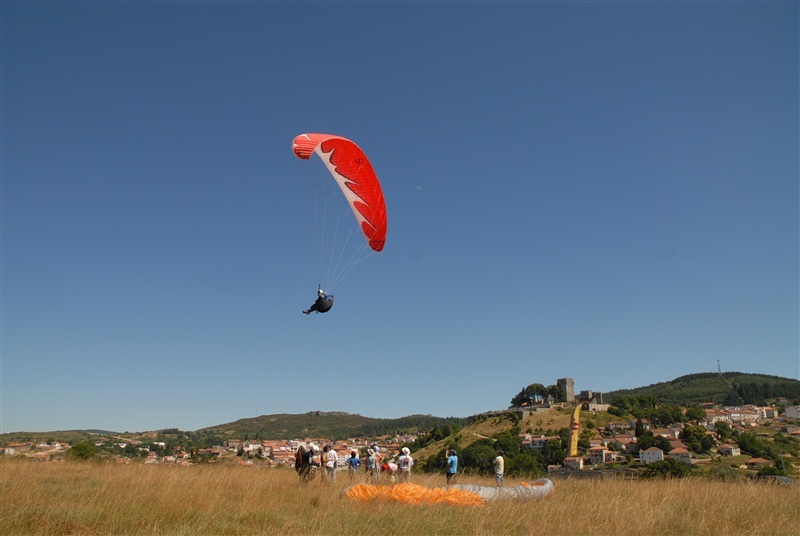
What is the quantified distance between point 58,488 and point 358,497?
171 inches

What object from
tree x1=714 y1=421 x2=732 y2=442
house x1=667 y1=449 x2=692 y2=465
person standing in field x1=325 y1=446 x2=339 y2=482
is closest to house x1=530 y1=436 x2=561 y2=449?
house x1=667 y1=449 x2=692 y2=465

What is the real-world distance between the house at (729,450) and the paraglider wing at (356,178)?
8076 cm

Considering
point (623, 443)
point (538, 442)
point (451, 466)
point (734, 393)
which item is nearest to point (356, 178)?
point (451, 466)

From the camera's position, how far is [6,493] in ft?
23.8

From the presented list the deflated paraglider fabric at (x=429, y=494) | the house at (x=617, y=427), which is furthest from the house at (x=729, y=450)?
the deflated paraglider fabric at (x=429, y=494)

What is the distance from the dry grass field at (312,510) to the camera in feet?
21.0

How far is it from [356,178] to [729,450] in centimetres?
8372

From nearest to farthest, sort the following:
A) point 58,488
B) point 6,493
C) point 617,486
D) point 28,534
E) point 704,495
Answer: point 28,534
point 6,493
point 58,488
point 704,495
point 617,486

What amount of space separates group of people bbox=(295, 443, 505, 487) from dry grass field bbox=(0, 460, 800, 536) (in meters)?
1.26

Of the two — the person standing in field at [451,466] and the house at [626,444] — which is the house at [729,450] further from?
the person standing in field at [451,466]

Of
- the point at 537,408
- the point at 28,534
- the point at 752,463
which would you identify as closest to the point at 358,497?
the point at 28,534

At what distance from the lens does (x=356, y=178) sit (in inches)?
551

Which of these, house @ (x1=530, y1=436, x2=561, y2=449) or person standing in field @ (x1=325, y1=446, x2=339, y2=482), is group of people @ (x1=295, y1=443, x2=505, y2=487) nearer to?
person standing in field @ (x1=325, y1=446, x2=339, y2=482)

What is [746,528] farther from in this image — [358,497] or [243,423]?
[243,423]
